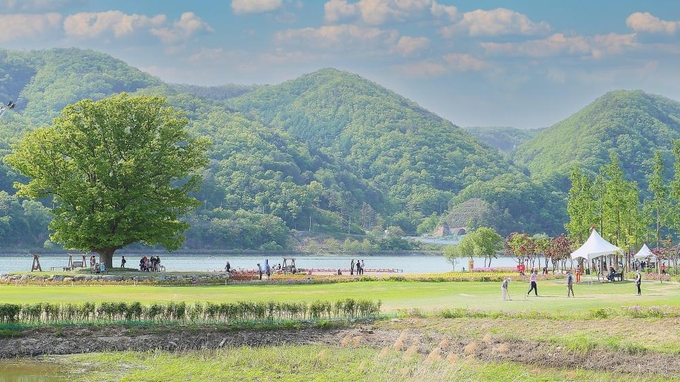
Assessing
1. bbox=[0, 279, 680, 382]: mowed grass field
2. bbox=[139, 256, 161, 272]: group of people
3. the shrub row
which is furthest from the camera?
bbox=[139, 256, 161, 272]: group of people

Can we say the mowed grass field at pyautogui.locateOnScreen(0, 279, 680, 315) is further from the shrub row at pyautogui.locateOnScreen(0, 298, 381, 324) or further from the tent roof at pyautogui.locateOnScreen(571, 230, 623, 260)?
the shrub row at pyautogui.locateOnScreen(0, 298, 381, 324)

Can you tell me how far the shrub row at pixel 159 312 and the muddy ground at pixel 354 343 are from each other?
130cm

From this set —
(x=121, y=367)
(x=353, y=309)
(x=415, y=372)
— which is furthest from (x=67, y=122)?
(x=415, y=372)

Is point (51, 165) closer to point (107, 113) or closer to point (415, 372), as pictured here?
point (107, 113)

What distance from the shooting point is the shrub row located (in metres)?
35.9

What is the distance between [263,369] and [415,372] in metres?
5.16

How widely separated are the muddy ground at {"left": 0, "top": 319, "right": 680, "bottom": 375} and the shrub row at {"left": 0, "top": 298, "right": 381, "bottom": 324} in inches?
51.3

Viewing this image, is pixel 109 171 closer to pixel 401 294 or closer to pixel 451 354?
pixel 401 294

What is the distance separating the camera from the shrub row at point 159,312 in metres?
35.9

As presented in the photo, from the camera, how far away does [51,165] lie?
7125 cm

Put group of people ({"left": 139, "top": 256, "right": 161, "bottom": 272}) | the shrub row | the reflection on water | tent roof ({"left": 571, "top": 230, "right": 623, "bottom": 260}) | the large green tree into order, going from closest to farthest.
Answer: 1. the reflection on water
2. the shrub row
3. tent roof ({"left": 571, "top": 230, "right": 623, "bottom": 260})
4. the large green tree
5. group of people ({"left": 139, "top": 256, "right": 161, "bottom": 272})

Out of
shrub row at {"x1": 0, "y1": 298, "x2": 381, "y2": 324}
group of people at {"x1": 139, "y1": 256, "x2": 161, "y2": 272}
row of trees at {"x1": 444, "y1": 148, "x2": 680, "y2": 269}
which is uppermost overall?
row of trees at {"x1": 444, "y1": 148, "x2": 680, "y2": 269}

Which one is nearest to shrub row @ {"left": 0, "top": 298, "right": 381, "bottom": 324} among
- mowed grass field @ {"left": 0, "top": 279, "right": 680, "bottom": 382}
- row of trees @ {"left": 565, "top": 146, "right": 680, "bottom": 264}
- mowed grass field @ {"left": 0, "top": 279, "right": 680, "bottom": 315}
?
mowed grass field @ {"left": 0, "top": 279, "right": 680, "bottom": 382}

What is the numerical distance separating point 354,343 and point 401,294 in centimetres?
2110
